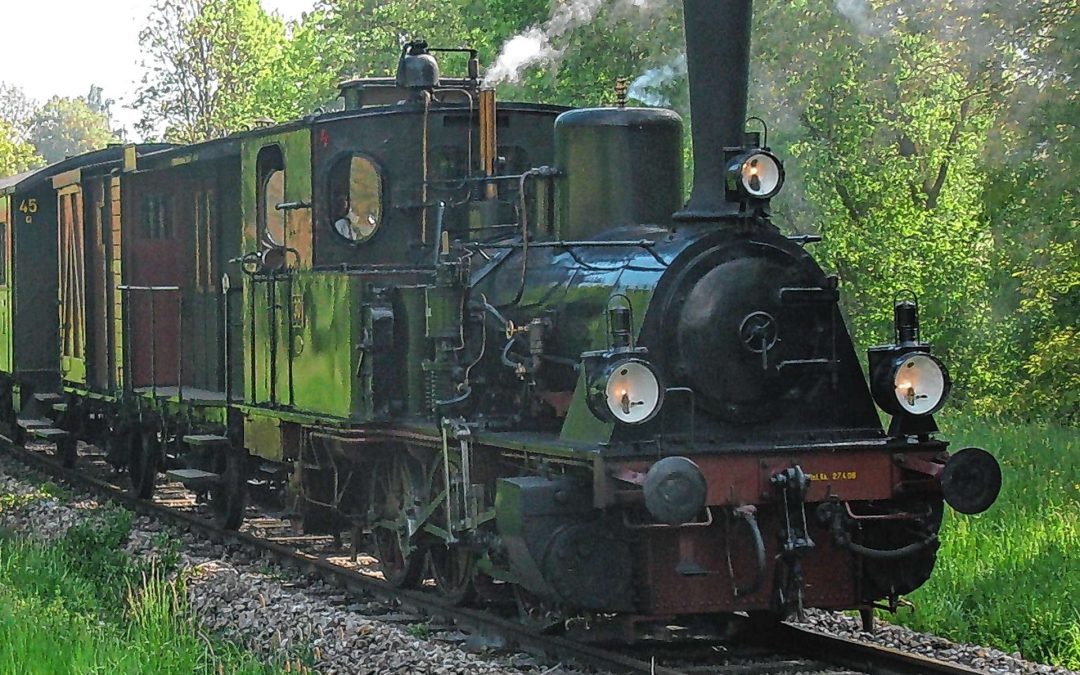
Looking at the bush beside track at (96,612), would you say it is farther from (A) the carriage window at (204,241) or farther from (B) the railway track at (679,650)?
(A) the carriage window at (204,241)

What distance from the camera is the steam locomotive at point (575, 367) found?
23.9ft

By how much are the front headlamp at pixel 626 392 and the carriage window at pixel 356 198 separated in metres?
3.09

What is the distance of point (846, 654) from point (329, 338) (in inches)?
154

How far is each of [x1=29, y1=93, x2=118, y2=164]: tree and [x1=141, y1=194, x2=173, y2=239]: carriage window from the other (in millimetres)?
125220

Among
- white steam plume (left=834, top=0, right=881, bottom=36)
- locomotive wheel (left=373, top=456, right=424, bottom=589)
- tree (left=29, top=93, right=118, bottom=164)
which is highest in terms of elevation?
tree (left=29, top=93, right=118, bottom=164)

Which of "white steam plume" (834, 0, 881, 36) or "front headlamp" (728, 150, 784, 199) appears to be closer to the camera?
"front headlamp" (728, 150, 784, 199)

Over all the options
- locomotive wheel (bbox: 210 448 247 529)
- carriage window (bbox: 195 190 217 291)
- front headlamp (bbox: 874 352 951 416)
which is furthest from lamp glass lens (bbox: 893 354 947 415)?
carriage window (bbox: 195 190 217 291)

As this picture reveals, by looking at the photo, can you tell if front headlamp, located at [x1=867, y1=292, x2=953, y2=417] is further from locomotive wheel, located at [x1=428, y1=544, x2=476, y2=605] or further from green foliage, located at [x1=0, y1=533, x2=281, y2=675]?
green foliage, located at [x1=0, y1=533, x2=281, y2=675]

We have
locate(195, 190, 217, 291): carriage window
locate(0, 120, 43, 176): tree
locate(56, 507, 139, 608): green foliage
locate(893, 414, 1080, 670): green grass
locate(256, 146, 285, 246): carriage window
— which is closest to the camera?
locate(893, 414, 1080, 670): green grass

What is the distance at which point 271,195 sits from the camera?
10.8m

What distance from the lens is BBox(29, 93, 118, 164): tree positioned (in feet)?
445

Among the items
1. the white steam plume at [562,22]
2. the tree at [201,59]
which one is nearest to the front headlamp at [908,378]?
the white steam plume at [562,22]

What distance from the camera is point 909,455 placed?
7.59 m

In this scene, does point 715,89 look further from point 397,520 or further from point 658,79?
point 658,79
